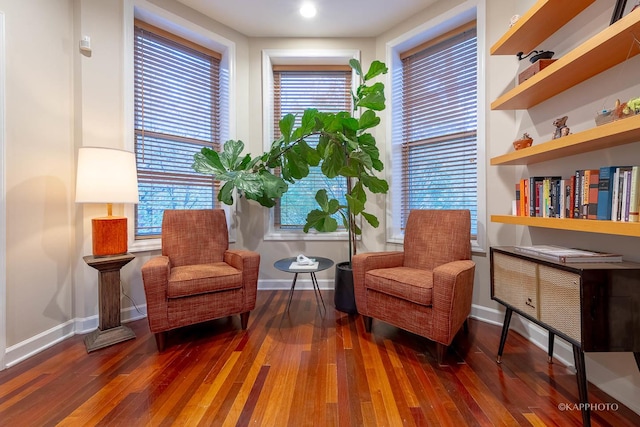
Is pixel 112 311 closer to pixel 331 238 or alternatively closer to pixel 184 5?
pixel 331 238

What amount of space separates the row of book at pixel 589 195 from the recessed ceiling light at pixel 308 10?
2396mm

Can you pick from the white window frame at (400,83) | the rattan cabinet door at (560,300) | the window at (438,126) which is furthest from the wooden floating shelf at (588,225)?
the window at (438,126)

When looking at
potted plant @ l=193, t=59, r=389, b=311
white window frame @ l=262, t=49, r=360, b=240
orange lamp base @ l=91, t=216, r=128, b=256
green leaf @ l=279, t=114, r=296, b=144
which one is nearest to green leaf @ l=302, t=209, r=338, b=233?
potted plant @ l=193, t=59, r=389, b=311

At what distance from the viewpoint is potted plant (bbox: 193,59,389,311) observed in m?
2.23

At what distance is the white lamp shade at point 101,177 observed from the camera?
171cm

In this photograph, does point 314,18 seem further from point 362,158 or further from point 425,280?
point 425,280

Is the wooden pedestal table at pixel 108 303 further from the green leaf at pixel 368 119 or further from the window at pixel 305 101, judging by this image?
the green leaf at pixel 368 119

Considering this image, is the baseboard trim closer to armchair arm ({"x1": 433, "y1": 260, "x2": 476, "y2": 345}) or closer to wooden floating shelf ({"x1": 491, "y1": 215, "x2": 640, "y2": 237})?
armchair arm ({"x1": 433, "y1": 260, "x2": 476, "y2": 345})

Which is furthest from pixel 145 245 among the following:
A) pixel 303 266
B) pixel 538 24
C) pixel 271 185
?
pixel 538 24

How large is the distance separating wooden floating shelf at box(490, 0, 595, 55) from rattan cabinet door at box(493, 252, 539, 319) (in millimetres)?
1409

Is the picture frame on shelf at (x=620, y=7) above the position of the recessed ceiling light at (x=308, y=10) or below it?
below

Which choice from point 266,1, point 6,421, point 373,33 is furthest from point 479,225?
point 6,421

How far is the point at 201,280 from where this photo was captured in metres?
1.83

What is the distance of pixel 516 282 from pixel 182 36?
3555mm
